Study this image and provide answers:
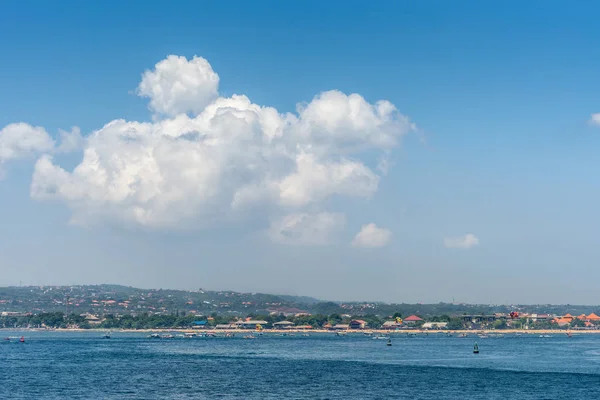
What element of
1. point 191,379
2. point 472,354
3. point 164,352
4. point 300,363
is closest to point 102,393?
point 191,379

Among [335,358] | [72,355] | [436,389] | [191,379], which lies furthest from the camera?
[72,355]

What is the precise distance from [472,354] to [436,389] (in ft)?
203

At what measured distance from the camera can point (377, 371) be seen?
103 metres

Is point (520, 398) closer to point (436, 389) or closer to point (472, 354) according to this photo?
point (436, 389)

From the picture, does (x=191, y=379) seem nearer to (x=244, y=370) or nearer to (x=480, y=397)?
(x=244, y=370)

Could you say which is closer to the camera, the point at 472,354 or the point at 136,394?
the point at 136,394

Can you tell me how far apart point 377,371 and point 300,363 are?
17.8 metres

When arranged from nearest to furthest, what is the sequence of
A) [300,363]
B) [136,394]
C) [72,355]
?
[136,394]
[300,363]
[72,355]

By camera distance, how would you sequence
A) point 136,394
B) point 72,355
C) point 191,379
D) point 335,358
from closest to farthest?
point 136,394
point 191,379
point 335,358
point 72,355

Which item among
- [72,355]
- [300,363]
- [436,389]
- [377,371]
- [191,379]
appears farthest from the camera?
[72,355]

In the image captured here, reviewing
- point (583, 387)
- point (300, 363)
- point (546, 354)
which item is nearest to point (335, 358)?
point (300, 363)

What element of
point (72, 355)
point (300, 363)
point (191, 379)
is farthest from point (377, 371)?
point (72, 355)

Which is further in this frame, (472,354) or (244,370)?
(472,354)

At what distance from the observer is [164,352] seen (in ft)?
482
